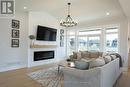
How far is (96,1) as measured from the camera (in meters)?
5.25

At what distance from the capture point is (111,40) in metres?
6.91

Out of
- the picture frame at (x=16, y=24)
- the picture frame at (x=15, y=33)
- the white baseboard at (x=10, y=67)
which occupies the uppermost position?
the picture frame at (x=16, y=24)

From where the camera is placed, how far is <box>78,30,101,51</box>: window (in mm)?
7648

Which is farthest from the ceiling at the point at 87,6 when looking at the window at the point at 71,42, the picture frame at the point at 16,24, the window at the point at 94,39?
the window at the point at 71,42

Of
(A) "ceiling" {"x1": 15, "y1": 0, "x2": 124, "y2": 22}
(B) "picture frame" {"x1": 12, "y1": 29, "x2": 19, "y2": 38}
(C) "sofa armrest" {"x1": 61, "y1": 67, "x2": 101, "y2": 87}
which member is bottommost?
(C) "sofa armrest" {"x1": 61, "y1": 67, "x2": 101, "y2": 87}

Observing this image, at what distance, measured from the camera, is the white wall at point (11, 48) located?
5.58 m

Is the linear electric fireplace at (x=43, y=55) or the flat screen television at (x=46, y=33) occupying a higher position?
the flat screen television at (x=46, y=33)

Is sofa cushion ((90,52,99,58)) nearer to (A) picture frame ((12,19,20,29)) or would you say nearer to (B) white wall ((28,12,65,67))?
(B) white wall ((28,12,65,67))

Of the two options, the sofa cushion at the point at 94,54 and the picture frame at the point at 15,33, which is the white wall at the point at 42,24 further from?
the sofa cushion at the point at 94,54

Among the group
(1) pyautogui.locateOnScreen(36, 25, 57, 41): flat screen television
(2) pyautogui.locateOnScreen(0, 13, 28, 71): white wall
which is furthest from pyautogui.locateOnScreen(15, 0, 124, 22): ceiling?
(1) pyautogui.locateOnScreen(36, 25, 57, 41): flat screen television

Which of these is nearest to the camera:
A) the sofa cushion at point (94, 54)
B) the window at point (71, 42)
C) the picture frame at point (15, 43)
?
the picture frame at point (15, 43)

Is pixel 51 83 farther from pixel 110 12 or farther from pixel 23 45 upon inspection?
pixel 110 12

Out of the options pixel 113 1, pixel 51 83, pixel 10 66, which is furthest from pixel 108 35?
pixel 10 66

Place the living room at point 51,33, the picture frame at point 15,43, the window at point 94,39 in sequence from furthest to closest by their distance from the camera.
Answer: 1. the window at point 94,39
2. the picture frame at point 15,43
3. the living room at point 51,33
